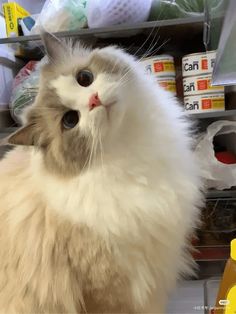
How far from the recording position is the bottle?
39.9 inches

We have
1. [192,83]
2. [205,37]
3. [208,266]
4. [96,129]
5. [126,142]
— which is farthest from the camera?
[208,266]

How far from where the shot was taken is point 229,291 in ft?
3.41

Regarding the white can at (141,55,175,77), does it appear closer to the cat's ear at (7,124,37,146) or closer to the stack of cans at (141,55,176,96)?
the stack of cans at (141,55,176,96)

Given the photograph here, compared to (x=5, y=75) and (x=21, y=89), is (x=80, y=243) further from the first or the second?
(x=5, y=75)

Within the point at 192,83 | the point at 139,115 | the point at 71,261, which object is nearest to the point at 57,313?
the point at 71,261

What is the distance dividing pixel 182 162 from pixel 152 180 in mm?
116

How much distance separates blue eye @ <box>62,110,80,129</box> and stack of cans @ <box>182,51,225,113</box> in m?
0.75

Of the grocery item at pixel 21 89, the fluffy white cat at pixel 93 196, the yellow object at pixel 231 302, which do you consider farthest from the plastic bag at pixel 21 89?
the yellow object at pixel 231 302

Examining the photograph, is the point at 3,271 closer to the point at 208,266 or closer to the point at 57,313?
the point at 57,313

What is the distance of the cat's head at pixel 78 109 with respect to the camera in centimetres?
96

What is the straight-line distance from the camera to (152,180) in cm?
109

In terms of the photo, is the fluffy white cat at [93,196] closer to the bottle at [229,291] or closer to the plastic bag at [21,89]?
the bottle at [229,291]

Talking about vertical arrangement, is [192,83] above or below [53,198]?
above

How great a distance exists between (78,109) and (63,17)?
0.88m
